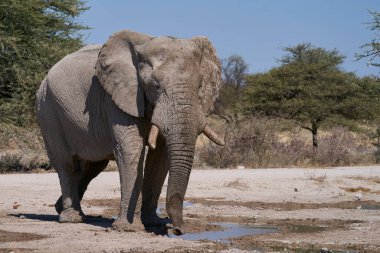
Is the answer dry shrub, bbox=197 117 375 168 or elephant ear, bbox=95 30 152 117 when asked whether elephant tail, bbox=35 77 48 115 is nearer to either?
elephant ear, bbox=95 30 152 117

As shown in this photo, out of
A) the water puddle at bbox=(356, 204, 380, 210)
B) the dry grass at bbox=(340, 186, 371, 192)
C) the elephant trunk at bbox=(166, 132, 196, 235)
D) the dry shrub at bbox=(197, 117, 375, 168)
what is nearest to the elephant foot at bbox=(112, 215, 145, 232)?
the elephant trunk at bbox=(166, 132, 196, 235)

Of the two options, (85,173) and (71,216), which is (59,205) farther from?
(71,216)

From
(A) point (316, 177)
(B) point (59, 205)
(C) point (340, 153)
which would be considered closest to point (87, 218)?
(B) point (59, 205)

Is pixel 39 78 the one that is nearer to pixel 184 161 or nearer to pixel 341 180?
pixel 341 180

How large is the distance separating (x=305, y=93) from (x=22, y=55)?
19.0 metres

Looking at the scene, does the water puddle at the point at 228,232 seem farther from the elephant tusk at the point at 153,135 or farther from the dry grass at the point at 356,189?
the dry grass at the point at 356,189

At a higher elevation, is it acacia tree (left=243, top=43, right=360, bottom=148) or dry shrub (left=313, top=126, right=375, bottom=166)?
acacia tree (left=243, top=43, right=360, bottom=148)

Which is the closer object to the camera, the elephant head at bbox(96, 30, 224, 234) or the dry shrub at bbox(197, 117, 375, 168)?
the elephant head at bbox(96, 30, 224, 234)

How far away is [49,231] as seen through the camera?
10438 millimetres

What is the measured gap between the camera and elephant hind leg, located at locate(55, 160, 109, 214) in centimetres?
1233

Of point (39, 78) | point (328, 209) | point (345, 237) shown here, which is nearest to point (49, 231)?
point (345, 237)

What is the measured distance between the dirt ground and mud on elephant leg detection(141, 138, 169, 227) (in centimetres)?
51

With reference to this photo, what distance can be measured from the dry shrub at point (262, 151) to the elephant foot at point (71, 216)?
47.2 feet

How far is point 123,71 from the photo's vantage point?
10.6 meters
